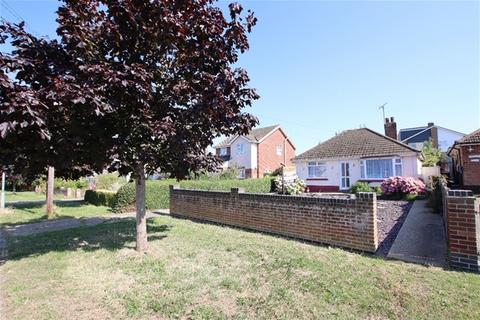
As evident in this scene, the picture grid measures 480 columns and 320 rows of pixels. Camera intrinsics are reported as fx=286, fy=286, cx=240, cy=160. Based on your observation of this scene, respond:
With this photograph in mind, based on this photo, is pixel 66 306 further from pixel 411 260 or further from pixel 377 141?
pixel 377 141

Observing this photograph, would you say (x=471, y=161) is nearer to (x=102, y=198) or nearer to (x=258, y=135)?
(x=102, y=198)

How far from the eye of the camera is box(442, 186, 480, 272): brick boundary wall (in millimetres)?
4891

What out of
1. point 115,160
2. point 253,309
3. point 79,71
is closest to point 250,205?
point 115,160

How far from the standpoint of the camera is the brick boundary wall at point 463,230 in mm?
4891

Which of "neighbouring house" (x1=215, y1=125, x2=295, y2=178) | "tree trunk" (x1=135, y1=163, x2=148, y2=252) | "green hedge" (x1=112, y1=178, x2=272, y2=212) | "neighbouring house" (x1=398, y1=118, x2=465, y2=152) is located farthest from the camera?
"neighbouring house" (x1=398, y1=118, x2=465, y2=152)

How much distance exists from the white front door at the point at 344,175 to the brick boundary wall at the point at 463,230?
17.1m

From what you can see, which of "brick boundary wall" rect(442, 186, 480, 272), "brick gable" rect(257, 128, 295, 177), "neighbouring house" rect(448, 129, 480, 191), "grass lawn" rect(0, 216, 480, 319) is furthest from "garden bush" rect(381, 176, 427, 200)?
"brick gable" rect(257, 128, 295, 177)

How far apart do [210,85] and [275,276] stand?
Result: 3833 millimetres

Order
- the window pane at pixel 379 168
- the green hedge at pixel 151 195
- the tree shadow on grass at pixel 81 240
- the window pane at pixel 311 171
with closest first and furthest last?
the tree shadow on grass at pixel 81 240
the green hedge at pixel 151 195
the window pane at pixel 379 168
the window pane at pixel 311 171

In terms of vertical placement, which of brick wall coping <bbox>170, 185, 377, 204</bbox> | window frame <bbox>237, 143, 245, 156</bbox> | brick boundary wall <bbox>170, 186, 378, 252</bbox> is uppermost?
window frame <bbox>237, 143, 245, 156</bbox>

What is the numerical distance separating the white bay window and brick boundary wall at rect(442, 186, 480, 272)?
1528cm

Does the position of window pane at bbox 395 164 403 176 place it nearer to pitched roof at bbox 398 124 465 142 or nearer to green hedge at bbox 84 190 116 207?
green hedge at bbox 84 190 116 207

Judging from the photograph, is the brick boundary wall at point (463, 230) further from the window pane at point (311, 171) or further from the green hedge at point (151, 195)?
the window pane at point (311, 171)

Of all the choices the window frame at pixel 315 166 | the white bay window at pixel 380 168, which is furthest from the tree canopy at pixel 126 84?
the window frame at pixel 315 166
